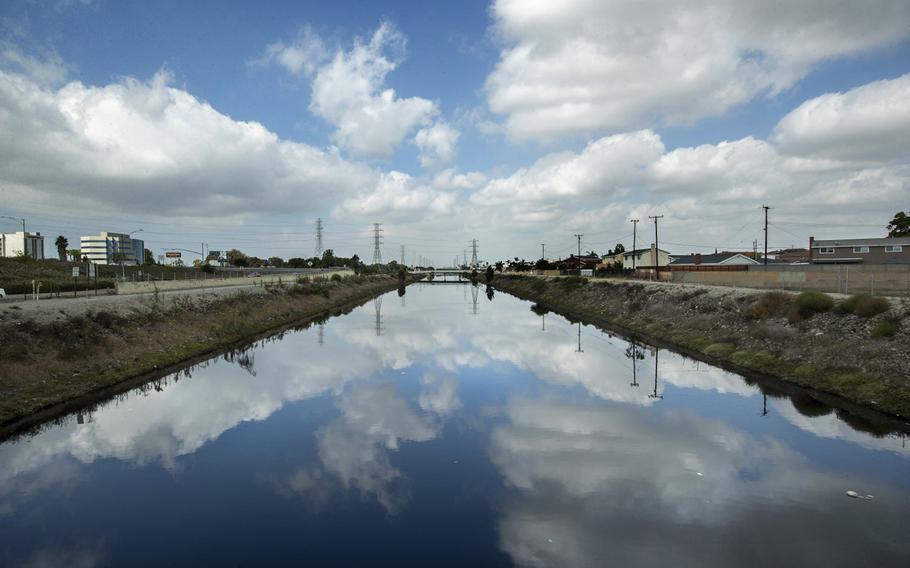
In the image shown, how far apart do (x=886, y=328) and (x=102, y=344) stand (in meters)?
33.2

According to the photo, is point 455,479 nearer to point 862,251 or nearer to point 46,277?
point 46,277

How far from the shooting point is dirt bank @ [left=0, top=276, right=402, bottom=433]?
62.1 ft

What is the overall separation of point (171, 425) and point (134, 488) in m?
5.21

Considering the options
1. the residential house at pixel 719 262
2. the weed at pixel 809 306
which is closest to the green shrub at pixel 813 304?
the weed at pixel 809 306

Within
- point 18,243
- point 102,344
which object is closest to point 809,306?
point 102,344

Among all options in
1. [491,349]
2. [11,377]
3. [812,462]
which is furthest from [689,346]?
[11,377]

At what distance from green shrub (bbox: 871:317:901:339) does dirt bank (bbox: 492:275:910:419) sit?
0.03 m

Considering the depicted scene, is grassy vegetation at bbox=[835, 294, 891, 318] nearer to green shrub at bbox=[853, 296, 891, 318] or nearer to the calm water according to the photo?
green shrub at bbox=[853, 296, 891, 318]

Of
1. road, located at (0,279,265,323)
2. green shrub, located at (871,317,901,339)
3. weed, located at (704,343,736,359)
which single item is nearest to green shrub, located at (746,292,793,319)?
weed, located at (704,343,736,359)

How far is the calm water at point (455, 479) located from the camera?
369 inches

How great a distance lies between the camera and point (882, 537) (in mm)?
9609

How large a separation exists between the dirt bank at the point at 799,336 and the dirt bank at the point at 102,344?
90.1ft

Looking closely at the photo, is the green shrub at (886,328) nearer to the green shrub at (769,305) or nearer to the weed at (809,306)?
the weed at (809,306)

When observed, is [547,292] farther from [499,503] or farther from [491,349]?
[499,503]
